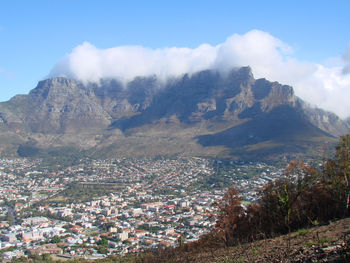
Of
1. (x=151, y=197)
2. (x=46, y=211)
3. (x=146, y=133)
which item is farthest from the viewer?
(x=146, y=133)

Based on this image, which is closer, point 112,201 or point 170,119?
point 112,201

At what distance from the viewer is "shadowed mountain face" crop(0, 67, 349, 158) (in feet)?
380

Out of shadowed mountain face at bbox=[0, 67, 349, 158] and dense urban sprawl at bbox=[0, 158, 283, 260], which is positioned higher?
shadowed mountain face at bbox=[0, 67, 349, 158]

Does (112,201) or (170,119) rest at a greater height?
(170,119)

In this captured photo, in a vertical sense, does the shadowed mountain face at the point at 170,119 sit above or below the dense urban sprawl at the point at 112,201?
above

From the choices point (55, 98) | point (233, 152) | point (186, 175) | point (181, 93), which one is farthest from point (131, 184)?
point (55, 98)

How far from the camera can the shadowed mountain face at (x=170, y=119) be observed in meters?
116

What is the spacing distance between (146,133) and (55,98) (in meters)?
65.1

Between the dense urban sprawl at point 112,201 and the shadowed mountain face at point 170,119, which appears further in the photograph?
the shadowed mountain face at point 170,119

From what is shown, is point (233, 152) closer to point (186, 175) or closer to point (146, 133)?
point (186, 175)

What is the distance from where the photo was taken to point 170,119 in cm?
15538

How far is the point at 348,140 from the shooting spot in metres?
16.6

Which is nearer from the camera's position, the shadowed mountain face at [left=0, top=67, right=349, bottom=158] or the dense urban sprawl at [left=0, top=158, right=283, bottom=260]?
the dense urban sprawl at [left=0, top=158, right=283, bottom=260]

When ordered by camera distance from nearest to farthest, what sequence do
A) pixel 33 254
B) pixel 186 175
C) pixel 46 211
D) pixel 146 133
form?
pixel 33 254
pixel 46 211
pixel 186 175
pixel 146 133
